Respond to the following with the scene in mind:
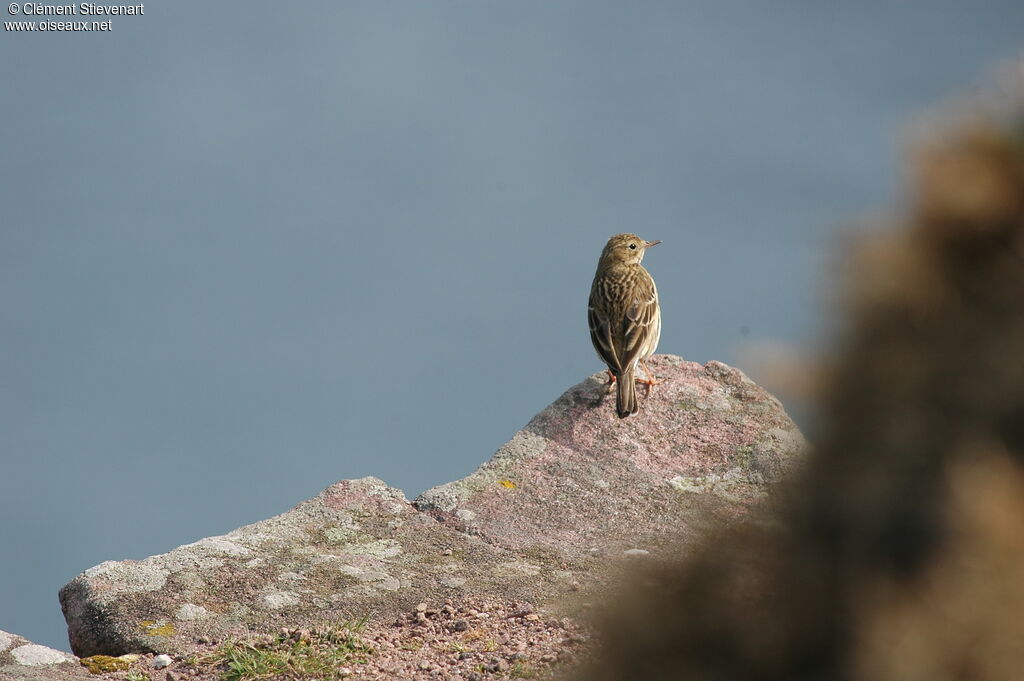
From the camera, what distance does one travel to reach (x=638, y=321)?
348 inches

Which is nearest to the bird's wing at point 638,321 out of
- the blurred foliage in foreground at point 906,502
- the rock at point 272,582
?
the rock at point 272,582

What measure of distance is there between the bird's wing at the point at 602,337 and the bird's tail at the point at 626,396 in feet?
0.46

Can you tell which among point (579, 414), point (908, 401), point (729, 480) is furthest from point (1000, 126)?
point (579, 414)

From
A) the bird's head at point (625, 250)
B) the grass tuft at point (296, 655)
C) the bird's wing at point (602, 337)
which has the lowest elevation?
the grass tuft at point (296, 655)

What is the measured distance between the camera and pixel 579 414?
322 inches

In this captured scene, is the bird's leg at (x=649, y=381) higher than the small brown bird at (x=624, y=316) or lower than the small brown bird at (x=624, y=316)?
lower

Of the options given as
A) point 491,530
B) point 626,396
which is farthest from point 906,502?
point 626,396

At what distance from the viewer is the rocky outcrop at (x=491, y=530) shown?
19.8 ft

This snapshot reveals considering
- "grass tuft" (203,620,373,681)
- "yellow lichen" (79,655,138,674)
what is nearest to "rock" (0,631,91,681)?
"yellow lichen" (79,655,138,674)

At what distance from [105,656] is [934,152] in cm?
542

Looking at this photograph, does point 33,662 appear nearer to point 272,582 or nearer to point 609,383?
point 272,582

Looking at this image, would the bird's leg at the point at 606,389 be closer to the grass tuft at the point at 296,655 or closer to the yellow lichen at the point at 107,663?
the grass tuft at the point at 296,655

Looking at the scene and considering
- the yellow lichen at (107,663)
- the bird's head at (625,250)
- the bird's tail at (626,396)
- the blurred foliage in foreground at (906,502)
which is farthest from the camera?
the bird's head at (625,250)

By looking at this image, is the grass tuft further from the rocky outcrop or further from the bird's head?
the bird's head
